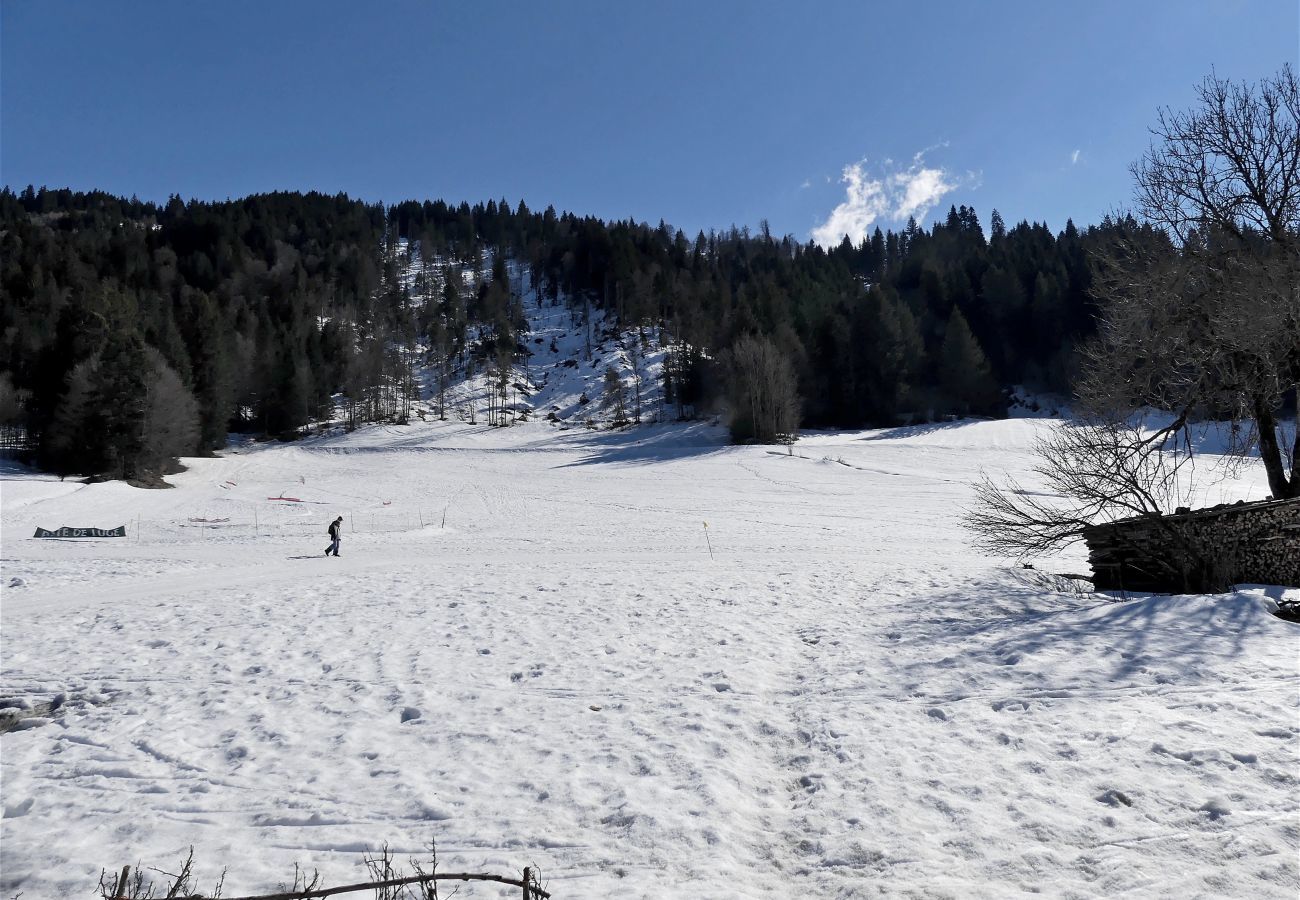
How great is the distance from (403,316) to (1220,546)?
121m

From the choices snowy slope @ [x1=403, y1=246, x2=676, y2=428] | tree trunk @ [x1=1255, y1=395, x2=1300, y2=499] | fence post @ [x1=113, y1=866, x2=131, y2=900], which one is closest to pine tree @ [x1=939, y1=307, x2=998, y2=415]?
snowy slope @ [x1=403, y1=246, x2=676, y2=428]

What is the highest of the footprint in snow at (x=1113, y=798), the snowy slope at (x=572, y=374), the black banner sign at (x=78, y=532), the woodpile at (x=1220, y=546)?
the snowy slope at (x=572, y=374)

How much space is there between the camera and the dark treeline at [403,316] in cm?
5212

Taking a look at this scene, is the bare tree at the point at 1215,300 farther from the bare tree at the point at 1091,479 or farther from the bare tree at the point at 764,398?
the bare tree at the point at 764,398

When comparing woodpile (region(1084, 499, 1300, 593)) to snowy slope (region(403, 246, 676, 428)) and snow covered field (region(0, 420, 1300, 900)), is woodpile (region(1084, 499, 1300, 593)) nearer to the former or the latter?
snow covered field (region(0, 420, 1300, 900))

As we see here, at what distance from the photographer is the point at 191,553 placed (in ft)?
70.2

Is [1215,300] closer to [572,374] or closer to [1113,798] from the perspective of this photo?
[1113,798]

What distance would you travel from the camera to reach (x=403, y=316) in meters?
115

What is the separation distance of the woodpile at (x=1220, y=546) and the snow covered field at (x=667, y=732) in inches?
74.4

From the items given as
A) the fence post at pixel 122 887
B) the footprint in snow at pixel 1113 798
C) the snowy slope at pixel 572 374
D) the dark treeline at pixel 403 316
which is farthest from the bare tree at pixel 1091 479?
the snowy slope at pixel 572 374

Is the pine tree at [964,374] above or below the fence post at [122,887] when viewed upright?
above

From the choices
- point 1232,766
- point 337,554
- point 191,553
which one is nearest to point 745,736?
point 1232,766

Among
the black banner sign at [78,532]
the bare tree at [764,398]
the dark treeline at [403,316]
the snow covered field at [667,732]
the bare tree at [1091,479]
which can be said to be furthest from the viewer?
the bare tree at [764,398]

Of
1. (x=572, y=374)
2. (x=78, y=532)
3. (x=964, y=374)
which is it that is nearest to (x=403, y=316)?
(x=572, y=374)
